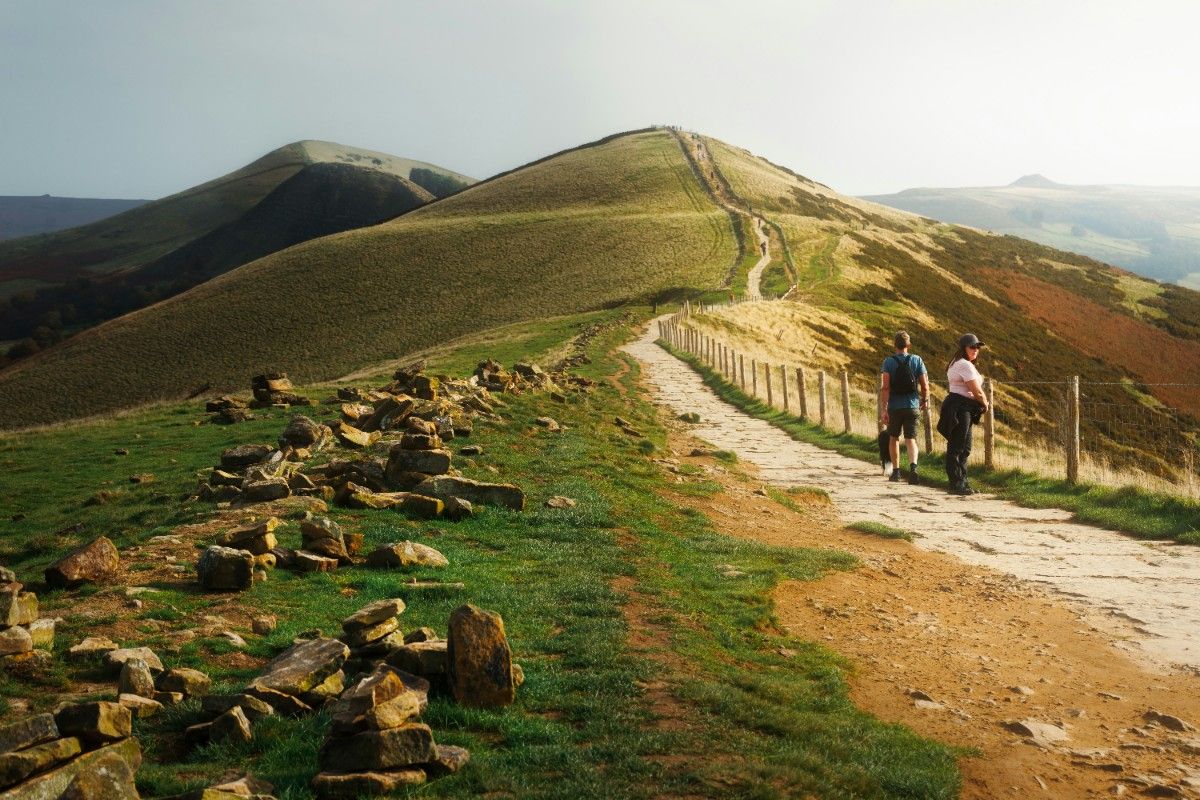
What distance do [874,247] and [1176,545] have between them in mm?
90681

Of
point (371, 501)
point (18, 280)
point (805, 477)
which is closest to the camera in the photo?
point (371, 501)

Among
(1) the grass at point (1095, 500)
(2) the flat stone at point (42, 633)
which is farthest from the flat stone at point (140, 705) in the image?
(1) the grass at point (1095, 500)

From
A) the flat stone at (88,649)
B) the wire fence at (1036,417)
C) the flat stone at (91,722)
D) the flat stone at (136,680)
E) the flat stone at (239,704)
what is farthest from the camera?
the wire fence at (1036,417)

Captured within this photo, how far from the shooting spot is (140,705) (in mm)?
5930

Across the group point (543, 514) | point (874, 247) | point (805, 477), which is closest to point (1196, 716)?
point (543, 514)

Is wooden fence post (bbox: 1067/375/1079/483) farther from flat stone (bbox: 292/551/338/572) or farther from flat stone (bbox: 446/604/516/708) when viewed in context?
flat stone (bbox: 446/604/516/708)

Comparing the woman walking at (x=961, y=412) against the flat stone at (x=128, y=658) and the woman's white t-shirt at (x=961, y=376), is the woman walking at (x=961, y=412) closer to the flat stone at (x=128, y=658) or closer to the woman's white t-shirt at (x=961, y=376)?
the woman's white t-shirt at (x=961, y=376)

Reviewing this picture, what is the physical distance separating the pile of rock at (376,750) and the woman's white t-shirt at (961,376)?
45.0 feet

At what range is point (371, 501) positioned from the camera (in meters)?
12.3

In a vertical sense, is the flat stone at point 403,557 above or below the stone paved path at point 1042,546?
above

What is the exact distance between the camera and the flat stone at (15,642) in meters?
6.56

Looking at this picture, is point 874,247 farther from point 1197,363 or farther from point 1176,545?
point 1176,545

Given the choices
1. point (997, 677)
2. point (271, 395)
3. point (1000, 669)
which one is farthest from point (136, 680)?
point (271, 395)

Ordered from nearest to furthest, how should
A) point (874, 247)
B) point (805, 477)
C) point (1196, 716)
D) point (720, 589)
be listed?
point (1196, 716)
point (720, 589)
point (805, 477)
point (874, 247)
